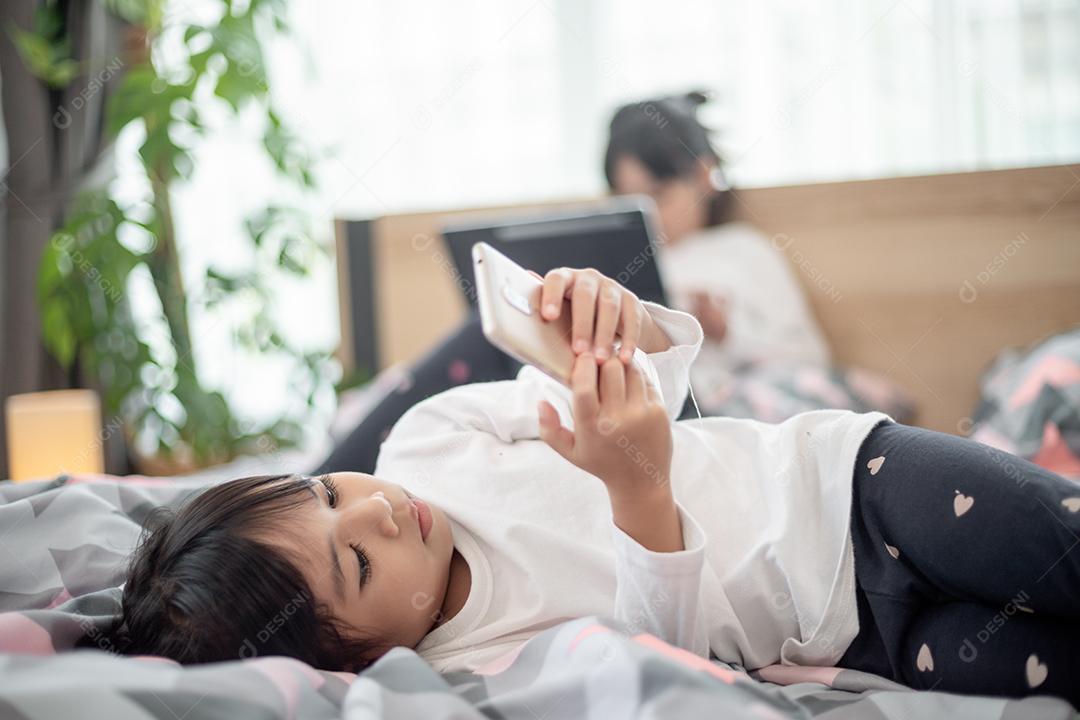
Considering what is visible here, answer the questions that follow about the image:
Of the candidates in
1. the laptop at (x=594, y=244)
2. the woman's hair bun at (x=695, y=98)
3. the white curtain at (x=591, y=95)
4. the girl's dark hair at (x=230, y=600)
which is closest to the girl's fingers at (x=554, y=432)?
the girl's dark hair at (x=230, y=600)

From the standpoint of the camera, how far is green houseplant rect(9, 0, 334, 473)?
221cm

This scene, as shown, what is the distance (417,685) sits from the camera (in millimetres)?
691

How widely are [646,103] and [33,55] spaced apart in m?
1.40

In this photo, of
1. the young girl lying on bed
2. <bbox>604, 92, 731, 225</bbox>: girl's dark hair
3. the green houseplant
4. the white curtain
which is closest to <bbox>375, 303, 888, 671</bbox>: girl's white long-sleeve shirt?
the young girl lying on bed

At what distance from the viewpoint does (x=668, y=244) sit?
2.28 meters

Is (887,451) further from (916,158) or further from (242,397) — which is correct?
(242,397)

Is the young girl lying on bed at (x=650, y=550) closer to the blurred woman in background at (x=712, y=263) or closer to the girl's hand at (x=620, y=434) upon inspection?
the girl's hand at (x=620, y=434)

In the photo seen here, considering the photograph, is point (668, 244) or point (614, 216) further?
point (668, 244)

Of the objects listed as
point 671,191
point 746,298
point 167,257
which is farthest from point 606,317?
point 167,257

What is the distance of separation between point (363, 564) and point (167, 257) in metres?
1.90

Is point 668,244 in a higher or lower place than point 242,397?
higher

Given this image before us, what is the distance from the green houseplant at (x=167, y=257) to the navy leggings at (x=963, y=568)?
70.0 inches

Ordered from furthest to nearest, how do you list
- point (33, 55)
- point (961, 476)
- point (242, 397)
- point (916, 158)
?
point (242, 397) → point (916, 158) → point (33, 55) → point (961, 476)

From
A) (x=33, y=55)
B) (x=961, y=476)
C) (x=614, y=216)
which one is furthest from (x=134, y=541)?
(x=33, y=55)
